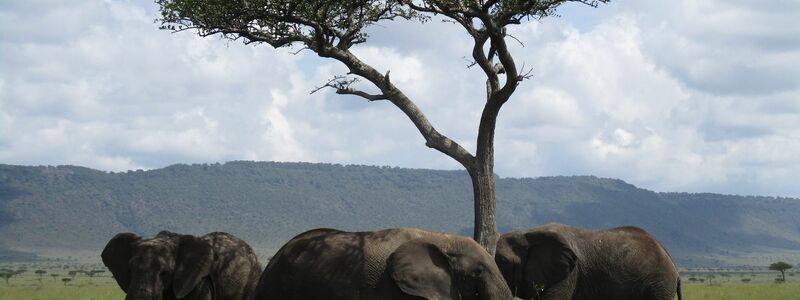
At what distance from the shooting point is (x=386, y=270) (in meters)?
15.1

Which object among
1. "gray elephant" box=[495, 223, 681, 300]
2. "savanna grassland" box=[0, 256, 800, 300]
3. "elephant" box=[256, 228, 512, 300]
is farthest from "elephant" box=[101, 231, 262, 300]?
"savanna grassland" box=[0, 256, 800, 300]

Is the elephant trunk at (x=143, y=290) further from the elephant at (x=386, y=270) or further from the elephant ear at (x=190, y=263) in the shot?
the elephant at (x=386, y=270)

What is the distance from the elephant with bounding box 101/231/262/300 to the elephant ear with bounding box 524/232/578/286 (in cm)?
482

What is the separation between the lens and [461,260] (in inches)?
596

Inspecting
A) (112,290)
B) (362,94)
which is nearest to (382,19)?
(362,94)

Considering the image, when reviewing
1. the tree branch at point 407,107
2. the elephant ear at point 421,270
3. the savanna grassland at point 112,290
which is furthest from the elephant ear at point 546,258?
the savanna grassland at point 112,290

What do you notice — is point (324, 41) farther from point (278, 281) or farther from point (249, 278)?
point (278, 281)

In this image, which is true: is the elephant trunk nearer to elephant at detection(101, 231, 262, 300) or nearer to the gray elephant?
elephant at detection(101, 231, 262, 300)

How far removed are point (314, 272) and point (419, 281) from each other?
145 cm

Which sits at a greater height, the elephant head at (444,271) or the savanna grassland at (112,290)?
the elephant head at (444,271)

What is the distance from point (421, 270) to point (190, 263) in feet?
17.8

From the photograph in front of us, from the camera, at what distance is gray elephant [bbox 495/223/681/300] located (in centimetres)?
2048

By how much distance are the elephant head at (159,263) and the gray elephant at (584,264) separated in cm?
531

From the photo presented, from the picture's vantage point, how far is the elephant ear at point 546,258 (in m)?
20.5
